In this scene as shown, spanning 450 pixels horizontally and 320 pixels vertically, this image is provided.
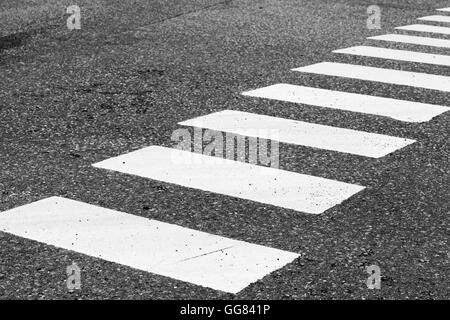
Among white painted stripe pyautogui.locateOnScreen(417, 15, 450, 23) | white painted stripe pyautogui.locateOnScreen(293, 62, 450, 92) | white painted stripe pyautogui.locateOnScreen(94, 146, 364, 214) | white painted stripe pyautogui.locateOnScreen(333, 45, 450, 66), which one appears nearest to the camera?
white painted stripe pyautogui.locateOnScreen(94, 146, 364, 214)

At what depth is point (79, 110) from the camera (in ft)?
24.1

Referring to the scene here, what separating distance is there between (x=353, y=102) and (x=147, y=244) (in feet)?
11.4

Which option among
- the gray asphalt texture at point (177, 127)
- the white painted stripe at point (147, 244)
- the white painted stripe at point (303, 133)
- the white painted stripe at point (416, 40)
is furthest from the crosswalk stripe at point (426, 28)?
the white painted stripe at point (147, 244)

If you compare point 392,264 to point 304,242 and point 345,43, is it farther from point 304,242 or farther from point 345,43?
point 345,43

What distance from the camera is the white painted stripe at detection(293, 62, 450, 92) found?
8.61m

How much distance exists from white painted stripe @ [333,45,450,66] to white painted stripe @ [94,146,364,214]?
4.15 meters

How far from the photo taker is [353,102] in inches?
308

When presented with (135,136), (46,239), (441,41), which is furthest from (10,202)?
(441,41)

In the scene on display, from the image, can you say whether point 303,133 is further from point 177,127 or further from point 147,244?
point 147,244

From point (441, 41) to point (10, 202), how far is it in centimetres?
690

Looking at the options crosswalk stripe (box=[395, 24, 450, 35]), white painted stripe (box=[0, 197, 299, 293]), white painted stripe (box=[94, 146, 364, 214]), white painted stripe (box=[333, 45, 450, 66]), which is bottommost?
crosswalk stripe (box=[395, 24, 450, 35])

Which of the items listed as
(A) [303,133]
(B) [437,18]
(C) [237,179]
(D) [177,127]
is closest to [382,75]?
(A) [303,133]

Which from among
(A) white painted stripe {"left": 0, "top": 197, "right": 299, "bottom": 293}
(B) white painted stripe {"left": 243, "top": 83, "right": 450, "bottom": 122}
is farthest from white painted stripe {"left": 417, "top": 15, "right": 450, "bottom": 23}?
(A) white painted stripe {"left": 0, "top": 197, "right": 299, "bottom": 293}

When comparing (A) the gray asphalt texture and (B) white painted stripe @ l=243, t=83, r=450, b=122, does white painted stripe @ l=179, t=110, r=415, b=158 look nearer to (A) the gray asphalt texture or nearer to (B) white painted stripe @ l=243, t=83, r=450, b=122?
(A) the gray asphalt texture
